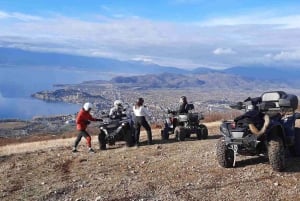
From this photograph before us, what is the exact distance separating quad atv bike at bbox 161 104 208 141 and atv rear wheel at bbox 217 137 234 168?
22.0 feet

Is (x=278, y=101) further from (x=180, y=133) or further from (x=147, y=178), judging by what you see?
(x=180, y=133)

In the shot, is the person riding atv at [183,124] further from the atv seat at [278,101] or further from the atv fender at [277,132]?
the atv fender at [277,132]

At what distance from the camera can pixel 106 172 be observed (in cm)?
1317

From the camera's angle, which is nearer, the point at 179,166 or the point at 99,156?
the point at 179,166

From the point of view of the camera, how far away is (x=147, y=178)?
12.2 m

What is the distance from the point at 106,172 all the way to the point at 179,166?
1.77m

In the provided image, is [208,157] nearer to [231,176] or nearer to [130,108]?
[231,176]

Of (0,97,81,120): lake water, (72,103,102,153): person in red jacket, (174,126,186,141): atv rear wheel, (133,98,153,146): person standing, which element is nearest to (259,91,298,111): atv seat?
(133,98,153,146): person standing

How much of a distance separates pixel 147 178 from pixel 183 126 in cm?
809

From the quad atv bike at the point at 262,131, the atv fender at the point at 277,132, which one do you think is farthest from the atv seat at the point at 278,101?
the atv fender at the point at 277,132

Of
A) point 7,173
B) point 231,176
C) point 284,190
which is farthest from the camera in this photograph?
point 7,173

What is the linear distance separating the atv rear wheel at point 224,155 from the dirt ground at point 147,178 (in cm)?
17

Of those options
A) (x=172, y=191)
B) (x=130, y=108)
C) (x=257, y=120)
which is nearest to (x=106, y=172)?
(x=172, y=191)

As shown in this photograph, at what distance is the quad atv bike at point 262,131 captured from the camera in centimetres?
1196
